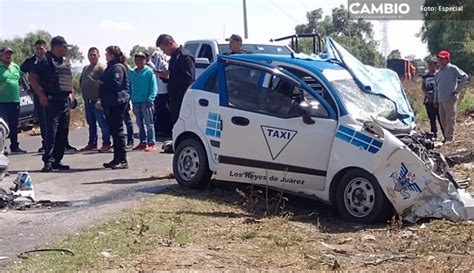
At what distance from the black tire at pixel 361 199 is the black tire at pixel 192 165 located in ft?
6.31

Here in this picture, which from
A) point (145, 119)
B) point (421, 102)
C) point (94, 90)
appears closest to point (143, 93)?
point (145, 119)

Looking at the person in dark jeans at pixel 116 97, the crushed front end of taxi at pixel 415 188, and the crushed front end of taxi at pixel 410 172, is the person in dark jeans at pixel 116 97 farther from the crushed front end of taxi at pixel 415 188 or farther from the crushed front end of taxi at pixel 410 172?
the crushed front end of taxi at pixel 415 188

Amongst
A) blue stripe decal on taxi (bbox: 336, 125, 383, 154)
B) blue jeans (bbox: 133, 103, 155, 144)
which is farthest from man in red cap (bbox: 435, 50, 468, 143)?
blue stripe decal on taxi (bbox: 336, 125, 383, 154)

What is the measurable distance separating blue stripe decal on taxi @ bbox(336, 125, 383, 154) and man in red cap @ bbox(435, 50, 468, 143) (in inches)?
262

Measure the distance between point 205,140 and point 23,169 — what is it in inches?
146

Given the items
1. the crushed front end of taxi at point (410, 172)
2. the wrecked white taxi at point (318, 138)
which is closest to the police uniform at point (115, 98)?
the wrecked white taxi at point (318, 138)

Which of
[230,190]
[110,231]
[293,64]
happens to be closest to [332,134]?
[293,64]

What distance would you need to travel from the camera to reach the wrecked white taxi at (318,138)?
752cm

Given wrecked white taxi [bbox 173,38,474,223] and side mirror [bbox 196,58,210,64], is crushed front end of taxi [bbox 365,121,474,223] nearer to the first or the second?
wrecked white taxi [bbox 173,38,474,223]

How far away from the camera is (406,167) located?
7.48m

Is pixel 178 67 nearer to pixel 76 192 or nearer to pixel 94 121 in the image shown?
pixel 76 192

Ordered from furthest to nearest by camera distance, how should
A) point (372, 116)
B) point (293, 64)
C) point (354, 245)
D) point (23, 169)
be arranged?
1. point (23, 169)
2. point (293, 64)
3. point (372, 116)
4. point (354, 245)

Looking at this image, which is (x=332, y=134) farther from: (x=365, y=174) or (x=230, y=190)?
(x=230, y=190)

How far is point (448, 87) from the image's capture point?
1390 centimetres
